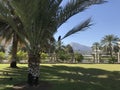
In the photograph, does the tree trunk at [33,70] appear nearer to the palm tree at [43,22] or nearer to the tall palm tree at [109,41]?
the palm tree at [43,22]

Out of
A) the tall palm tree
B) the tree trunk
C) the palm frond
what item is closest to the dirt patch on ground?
the tree trunk

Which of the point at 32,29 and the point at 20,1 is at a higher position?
the point at 20,1

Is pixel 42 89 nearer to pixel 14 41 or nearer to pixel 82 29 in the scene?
pixel 82 29

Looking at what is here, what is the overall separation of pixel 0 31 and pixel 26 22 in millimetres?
11364

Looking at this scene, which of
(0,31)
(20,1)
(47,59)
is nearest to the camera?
(20,1)

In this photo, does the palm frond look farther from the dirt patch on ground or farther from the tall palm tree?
the tall palm tree

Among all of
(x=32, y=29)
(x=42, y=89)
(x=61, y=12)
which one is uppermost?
(x=61, y=12)

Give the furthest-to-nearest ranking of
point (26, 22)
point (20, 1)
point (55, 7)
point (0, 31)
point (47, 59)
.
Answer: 1. point (47, 59)
2. point (0, 31)
3. point (55, 7)
4. point (26, 22)
5. point (20, 1)

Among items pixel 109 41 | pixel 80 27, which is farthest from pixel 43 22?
pixel 109 41

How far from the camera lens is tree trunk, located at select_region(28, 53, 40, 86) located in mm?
13859

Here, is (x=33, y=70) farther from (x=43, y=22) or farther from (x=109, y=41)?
(x=109, y=41)

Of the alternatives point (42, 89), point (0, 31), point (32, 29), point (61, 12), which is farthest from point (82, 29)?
point (0, 31)

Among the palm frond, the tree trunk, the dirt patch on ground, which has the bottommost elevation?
the dirt patch on ground

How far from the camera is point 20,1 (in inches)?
485
